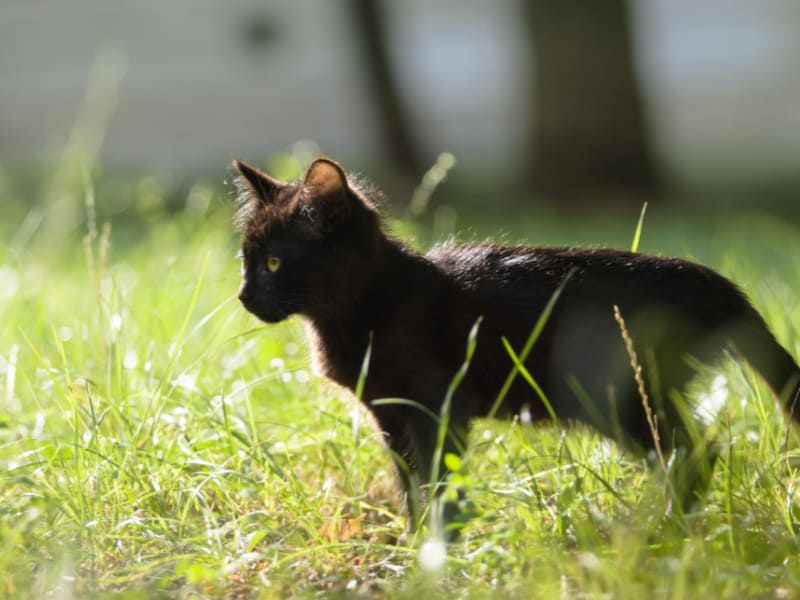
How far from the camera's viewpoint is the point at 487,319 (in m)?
2.91

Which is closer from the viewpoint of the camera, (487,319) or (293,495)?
(293,495)

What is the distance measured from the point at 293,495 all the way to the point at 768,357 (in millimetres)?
1346

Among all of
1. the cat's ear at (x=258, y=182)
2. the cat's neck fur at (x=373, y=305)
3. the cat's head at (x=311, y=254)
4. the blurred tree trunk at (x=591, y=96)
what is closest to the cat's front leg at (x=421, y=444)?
the cat's neck fur at (x=373, y=305)

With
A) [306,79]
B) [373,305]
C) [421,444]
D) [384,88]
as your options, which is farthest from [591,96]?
[306,79]

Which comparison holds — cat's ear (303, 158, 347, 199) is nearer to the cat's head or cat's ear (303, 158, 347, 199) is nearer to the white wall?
the cat's head

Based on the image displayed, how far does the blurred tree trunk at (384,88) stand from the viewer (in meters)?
10.1

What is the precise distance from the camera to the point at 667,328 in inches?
112

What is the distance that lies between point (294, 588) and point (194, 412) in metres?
0.83

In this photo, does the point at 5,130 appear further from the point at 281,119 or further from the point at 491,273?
the point at 491,273

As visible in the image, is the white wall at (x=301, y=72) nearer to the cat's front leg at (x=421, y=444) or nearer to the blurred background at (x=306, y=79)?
the blurred background at (x=306, y=79)

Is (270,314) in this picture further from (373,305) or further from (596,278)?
(596,278)

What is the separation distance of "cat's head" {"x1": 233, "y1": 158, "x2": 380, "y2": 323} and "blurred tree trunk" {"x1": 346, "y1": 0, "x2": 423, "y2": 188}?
7.17 meters

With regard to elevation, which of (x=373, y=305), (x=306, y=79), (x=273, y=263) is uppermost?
(x=273, y=263)

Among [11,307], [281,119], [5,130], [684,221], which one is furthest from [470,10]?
[11,307]
